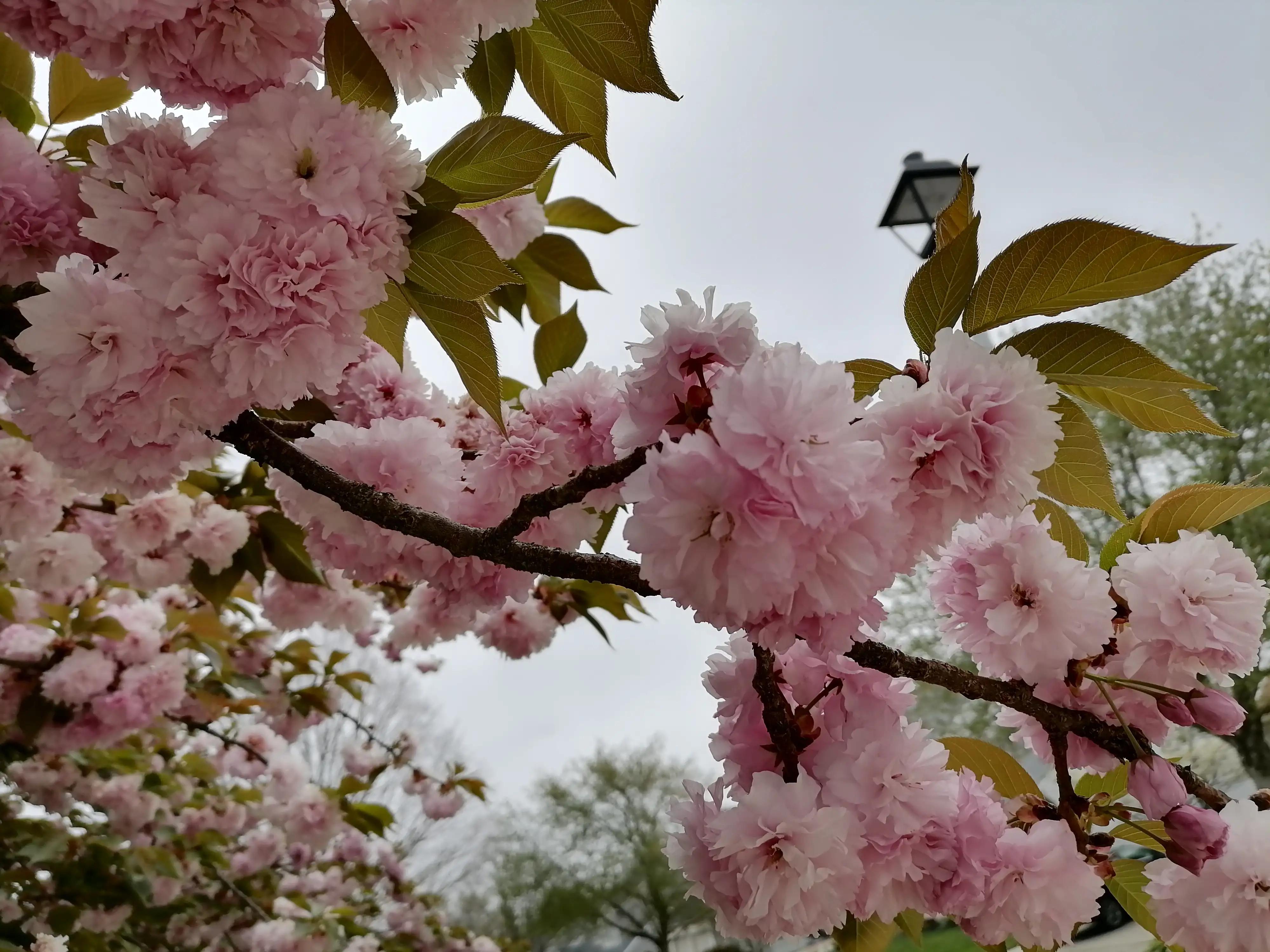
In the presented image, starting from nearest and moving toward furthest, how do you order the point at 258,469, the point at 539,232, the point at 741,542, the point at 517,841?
the point at 741,542, the point at 539,232, the point at 258,469, the point at 517,841

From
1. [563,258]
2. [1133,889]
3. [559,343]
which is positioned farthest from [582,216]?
[1133,889]

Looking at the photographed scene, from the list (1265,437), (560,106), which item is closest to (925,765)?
(560,106)

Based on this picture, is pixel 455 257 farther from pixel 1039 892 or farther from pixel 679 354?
pixel 1039 892

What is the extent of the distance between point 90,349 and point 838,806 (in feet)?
1.69

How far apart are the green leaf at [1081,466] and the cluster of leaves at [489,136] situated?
0.34 m

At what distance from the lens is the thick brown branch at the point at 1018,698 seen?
55 centimetres

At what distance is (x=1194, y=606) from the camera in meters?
0.57

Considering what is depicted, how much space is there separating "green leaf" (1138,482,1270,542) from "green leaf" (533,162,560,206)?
0.80 m

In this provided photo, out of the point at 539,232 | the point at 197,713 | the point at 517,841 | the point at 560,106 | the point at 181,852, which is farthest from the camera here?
the point at 517,841

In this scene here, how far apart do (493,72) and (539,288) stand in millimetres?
548

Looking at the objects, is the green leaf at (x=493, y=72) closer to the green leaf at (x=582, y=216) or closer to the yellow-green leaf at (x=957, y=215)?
the yellow-green leaf at (x=957, y=215)

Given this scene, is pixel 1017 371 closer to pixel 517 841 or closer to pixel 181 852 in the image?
pixel 181 852

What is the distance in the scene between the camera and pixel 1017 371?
420 mm

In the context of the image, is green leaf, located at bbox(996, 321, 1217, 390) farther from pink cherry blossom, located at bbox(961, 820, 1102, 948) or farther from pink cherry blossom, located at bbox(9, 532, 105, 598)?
pink cherry blossom, located at bbox(9, 532, 105, 598)
